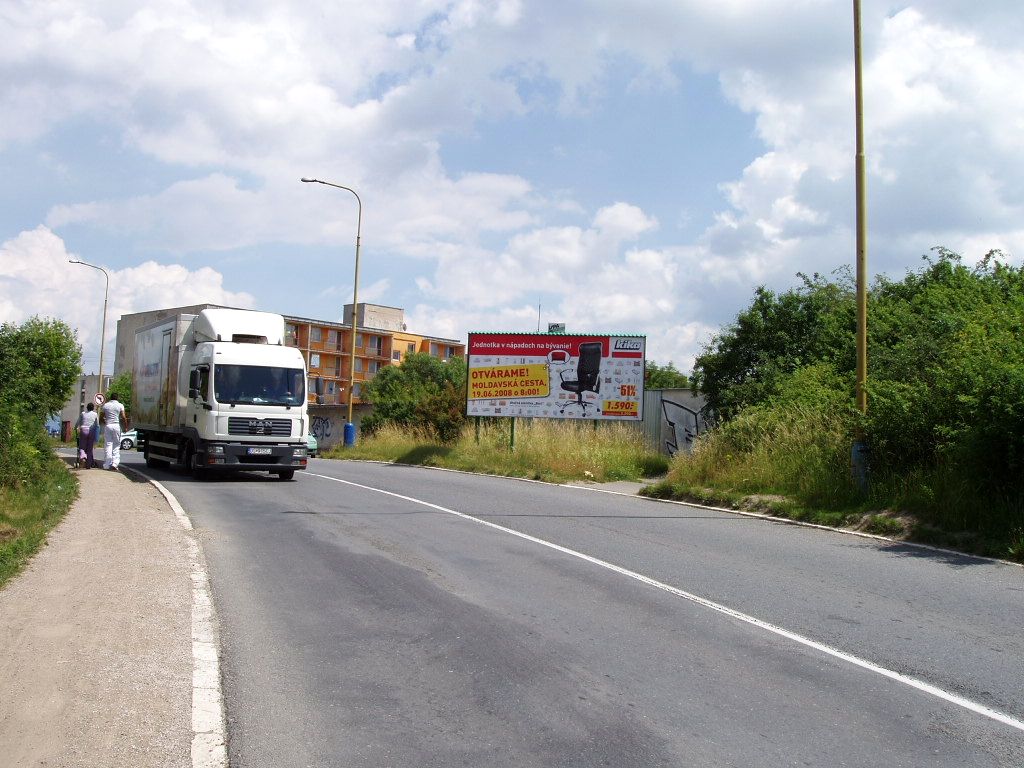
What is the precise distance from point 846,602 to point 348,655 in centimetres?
442

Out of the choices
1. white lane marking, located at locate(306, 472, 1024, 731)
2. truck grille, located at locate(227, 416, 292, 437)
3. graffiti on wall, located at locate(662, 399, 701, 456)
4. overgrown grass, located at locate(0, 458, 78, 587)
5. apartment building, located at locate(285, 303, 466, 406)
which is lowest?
white lane marking, located at locate(306, 472, 1024, 731)

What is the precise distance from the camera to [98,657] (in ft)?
19.7

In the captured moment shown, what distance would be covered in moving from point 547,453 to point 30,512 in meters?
15.0

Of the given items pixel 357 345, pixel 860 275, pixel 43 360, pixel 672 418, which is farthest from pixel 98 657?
pixel 357 345

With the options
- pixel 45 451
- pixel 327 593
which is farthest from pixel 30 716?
pixel 45 451

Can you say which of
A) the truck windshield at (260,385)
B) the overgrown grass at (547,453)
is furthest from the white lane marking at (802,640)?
the overgrown grass at (547,453)

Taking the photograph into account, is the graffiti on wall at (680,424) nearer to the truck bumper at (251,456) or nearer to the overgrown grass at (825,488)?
the overgrown grass at (825,488)

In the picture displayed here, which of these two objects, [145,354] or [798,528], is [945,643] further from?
[145,354]

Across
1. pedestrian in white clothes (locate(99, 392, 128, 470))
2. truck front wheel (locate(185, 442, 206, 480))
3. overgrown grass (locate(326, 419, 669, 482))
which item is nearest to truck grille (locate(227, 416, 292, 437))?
truck front wheel (locate(185, 442, 206, 480))

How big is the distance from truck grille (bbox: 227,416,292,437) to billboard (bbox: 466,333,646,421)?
9.68 m

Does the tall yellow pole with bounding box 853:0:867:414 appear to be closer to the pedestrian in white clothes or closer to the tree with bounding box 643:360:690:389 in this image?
the pedestrian in white clothes

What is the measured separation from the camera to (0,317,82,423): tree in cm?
1736

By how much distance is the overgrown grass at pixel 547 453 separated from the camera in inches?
932

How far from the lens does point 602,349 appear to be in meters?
28.5
